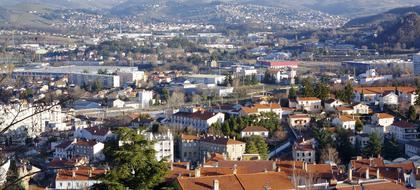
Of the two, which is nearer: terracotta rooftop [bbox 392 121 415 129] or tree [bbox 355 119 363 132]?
terracotta rooftop [bbox 392 121 415 129]

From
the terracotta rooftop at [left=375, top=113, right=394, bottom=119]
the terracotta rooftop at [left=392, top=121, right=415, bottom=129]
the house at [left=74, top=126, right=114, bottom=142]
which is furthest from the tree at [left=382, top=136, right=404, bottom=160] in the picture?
the house at [left=74, top=126, right=114, bottom=142]

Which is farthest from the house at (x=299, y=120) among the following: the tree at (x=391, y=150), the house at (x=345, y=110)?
the tree at (x=391, y=150)

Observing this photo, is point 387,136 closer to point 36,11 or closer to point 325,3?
point 36,11

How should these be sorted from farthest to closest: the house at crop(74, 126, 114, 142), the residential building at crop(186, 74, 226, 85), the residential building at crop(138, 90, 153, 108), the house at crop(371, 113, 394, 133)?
the residential building at crop(186, 74, 226, 85)
the residential building at crop(138, 90, 153, 108)
the house at crop(74, 126, 114, 142)
the house at crop(371, 113, 394, 133)

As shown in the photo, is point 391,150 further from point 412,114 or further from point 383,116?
point 412,114

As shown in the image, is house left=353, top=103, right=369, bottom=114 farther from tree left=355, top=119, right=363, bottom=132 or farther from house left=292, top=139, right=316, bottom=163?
house left=292, top=139, right=316, bottom=163

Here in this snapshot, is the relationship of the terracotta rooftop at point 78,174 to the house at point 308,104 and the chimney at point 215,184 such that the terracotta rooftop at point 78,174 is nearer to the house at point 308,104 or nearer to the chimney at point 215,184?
the chimney at point 215,184

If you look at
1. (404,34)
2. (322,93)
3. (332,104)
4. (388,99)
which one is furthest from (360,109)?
(404,34)
